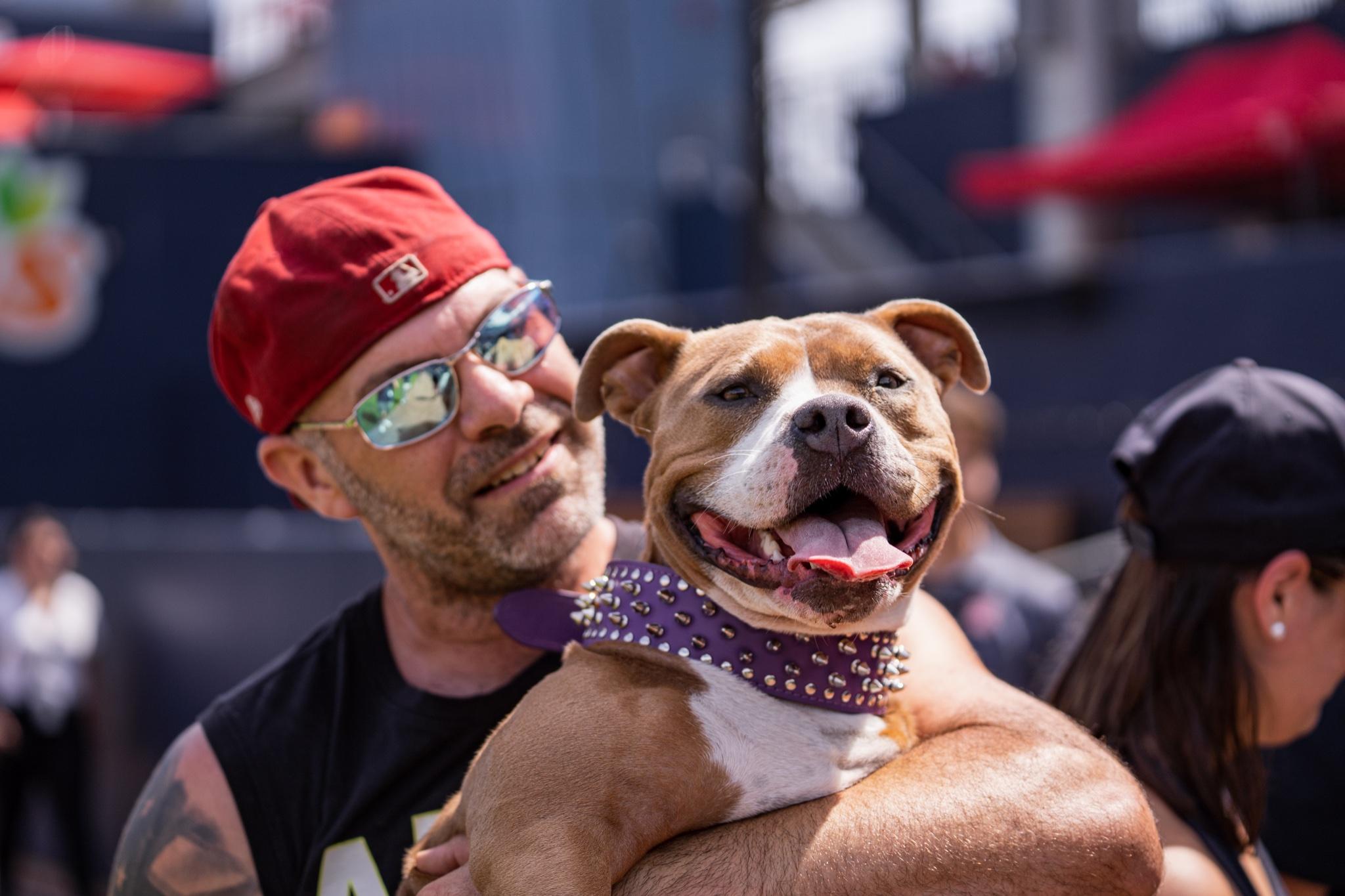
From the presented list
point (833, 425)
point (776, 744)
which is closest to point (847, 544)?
point (833, 425)

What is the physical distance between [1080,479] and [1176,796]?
873 cm

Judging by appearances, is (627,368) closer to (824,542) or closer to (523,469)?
(523,469)

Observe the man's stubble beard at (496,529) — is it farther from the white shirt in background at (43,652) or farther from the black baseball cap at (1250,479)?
the white shirt in background at (43,652)

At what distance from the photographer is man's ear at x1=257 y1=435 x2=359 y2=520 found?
2.73 m

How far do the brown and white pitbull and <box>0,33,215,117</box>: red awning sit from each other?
16875 millimetres

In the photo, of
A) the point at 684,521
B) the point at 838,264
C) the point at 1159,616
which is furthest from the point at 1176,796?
the point at 838,264

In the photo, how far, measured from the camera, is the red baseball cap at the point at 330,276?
8.19 feet

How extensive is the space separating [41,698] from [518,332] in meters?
6.11

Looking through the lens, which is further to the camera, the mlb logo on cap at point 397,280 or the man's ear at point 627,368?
the mlb logo on cap at point 397,280

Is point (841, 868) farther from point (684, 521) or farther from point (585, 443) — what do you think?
Answer: point (585, 443)

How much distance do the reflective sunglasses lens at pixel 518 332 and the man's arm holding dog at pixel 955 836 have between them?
97 cm

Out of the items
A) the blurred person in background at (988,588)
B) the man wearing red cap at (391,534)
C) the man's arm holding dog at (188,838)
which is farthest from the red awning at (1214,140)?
the man's arm holding dog at (188,838)

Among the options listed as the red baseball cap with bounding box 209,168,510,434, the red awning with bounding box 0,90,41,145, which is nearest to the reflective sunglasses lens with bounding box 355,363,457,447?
the red baseball cap with bounding box 209,168,510,434

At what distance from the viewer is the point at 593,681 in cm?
199
